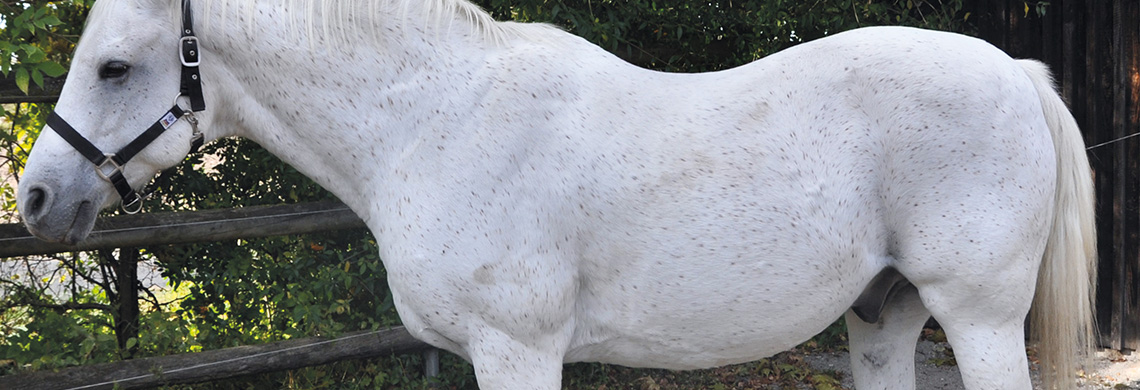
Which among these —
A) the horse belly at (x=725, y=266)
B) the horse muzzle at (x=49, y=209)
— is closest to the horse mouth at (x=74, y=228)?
the horse muzzle at (x=49, y=209)

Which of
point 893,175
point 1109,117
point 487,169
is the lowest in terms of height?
point 1109,117

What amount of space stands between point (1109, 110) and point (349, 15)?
14.1 ft

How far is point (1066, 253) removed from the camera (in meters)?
2.12

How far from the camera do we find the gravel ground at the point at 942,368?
164 inches

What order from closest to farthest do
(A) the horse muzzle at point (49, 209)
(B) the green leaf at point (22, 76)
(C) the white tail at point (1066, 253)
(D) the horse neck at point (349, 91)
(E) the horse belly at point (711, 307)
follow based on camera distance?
(A) the horse muzzle at point (49, 209), (D) the horse neck at point (349, 91), (E) the horse belly at point (711, 307), (C) the white tail at point (1066, 253), (B) the green leaf at point (22, 76)

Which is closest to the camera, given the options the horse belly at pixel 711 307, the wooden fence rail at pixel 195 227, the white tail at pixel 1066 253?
the horse belly at pixel 711 307

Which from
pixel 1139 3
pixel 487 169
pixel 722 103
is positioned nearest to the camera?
pixel 487 169

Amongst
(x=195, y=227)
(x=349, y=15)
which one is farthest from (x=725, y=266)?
(x=195, y=227)

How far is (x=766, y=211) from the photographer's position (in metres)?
1.91

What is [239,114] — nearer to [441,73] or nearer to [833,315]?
[441,73]

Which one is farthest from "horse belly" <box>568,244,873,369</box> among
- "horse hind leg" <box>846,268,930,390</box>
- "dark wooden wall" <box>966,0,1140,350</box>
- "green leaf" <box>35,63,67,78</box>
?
"dark wooden wall" <box>966,0,1140,350</box>

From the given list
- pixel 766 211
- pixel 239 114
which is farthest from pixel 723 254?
pixel 239 114

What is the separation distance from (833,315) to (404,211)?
1059mm

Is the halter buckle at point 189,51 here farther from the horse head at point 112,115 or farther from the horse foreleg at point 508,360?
the horse foreleg at point 508,360
